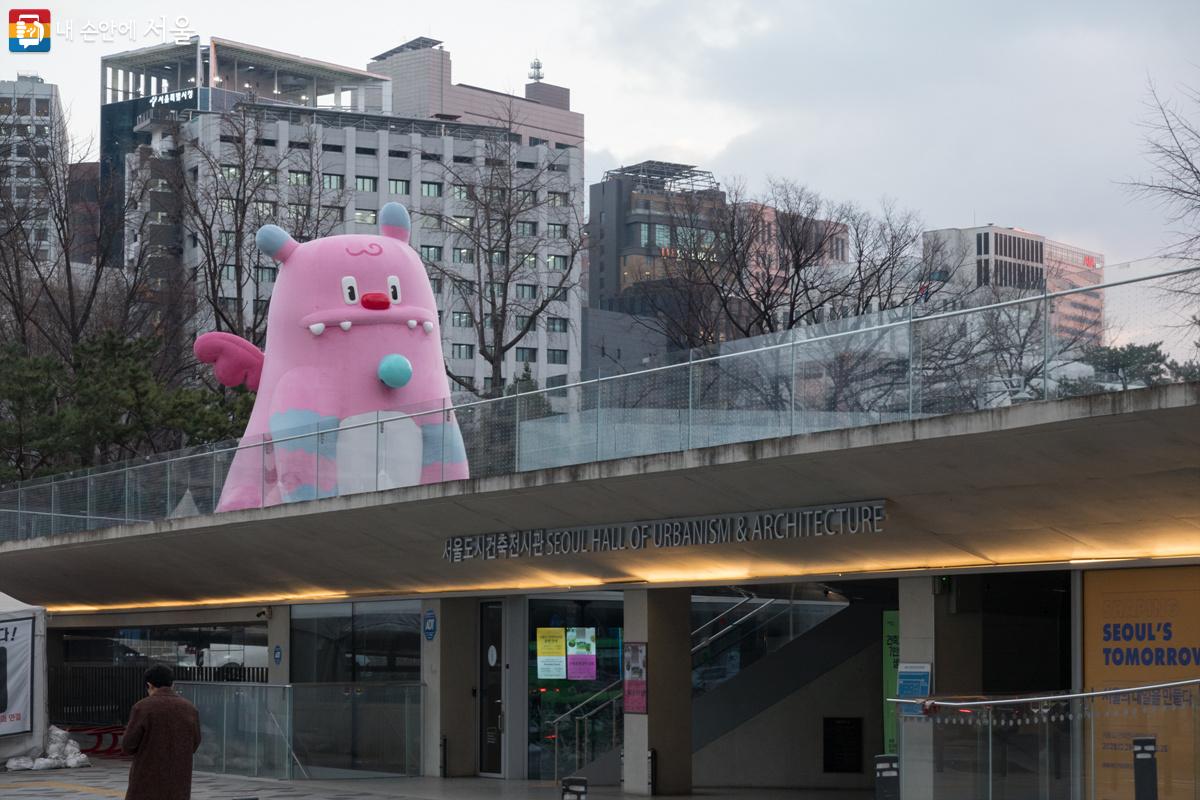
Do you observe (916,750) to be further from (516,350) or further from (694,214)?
(516,350)

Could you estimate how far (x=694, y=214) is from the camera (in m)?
64.1

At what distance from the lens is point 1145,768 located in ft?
45.8

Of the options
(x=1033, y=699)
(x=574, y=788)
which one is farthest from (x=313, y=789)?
(x=1033, y=699)

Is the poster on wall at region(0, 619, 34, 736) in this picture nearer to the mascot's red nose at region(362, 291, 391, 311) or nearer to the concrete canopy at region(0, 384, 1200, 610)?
the concrete canopy at region(0, 384, 1200, 610)

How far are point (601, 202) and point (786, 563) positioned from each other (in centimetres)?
11887

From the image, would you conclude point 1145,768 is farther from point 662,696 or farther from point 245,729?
point 245,729

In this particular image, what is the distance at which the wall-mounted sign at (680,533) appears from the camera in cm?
1786

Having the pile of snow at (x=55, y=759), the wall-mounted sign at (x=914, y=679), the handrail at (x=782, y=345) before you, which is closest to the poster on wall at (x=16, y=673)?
the pile of snow at (x=55, y=759)

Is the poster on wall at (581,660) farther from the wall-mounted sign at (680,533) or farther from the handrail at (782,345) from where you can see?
the handrail at (782,345)

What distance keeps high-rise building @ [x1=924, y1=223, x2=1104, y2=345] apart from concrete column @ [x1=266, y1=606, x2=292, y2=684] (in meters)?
12.9

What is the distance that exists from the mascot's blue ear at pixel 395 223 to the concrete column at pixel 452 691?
233 inches

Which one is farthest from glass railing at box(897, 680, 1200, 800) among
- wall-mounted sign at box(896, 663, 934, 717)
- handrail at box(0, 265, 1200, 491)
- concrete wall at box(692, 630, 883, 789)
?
concrete wall at box(692, 630, 883, 789)

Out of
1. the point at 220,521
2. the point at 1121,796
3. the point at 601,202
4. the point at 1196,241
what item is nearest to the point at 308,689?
the point at 220,521

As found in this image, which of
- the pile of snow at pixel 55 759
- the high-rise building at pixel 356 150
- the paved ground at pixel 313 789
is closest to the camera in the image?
the paved ground at pixel 313 789
